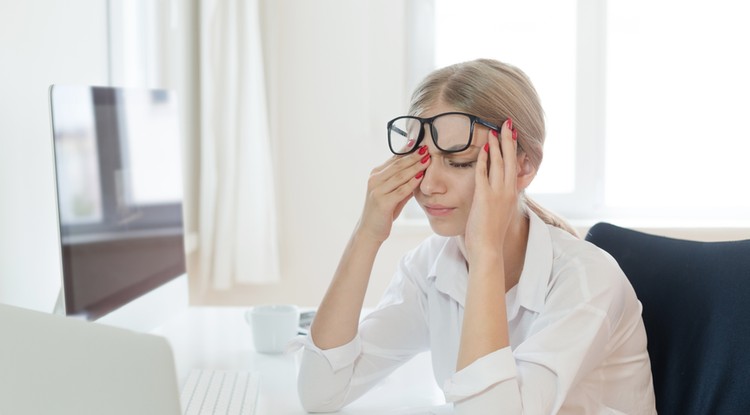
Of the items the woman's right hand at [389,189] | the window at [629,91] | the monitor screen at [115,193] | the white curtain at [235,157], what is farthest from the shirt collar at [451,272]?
the window at [629,91]

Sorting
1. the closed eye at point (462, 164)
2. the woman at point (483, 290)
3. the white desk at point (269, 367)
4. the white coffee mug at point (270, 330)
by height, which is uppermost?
the closed eye at point (462, 164)

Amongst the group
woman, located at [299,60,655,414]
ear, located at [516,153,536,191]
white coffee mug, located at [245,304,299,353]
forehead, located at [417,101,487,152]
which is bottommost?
white coffee mug, located at [245,304,299,353]

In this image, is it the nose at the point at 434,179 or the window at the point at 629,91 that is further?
the window at the point at 629,91

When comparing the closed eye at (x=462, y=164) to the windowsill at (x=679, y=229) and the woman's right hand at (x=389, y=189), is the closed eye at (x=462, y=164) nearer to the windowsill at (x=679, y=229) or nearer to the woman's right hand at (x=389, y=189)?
the woman's right hand at (x=389, y=189)

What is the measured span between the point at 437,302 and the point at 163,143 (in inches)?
26.0

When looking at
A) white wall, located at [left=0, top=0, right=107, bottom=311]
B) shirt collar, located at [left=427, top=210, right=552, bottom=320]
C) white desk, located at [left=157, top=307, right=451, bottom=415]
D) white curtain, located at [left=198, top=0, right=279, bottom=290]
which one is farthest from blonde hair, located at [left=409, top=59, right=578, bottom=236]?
white curtain, located at [left=198, top=0, right=279, bottom=290]

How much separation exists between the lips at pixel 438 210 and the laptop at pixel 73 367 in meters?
0.86

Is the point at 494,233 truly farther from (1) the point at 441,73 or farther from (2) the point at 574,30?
(2) the point at 574,30

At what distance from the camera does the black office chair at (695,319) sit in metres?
1.17

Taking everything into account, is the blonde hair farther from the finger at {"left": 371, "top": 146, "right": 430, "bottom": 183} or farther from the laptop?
the laptop

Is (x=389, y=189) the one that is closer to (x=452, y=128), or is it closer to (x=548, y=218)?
(x=452, y=128)

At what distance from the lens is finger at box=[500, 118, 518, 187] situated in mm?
1241

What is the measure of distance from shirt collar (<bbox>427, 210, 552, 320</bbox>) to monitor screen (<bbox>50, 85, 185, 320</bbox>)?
0.54m

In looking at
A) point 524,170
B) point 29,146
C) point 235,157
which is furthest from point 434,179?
point 235,157
